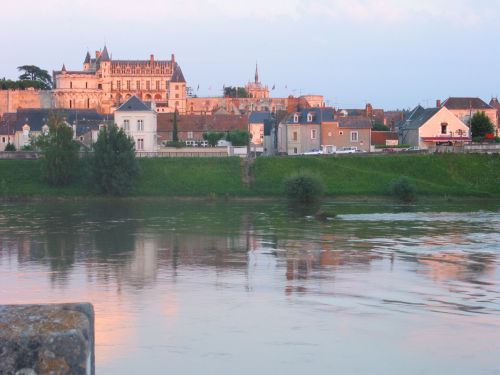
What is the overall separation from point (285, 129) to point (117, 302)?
6115cm

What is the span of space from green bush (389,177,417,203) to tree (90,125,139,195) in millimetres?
18592

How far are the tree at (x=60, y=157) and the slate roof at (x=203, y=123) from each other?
25.0 m

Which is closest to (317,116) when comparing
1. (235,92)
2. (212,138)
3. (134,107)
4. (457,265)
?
(212,138)

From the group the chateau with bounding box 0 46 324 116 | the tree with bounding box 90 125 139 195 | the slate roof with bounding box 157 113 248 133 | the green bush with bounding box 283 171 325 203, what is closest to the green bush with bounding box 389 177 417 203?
the green bush with bounding box 283 171 325 203

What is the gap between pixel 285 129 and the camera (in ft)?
269

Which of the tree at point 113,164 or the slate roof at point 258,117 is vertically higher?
the slate roof at point 258,117

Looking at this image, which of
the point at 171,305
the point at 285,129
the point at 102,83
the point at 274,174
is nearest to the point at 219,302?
the point at 171,305

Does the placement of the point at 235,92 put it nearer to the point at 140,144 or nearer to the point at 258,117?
the point at 258,117

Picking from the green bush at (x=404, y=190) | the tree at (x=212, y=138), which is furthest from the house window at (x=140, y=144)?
the green bush at (x=404, y=190)

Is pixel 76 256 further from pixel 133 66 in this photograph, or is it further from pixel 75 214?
pixel 133 66

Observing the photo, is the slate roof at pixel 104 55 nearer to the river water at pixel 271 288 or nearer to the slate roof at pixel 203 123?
the slate roof at pixel 203 123

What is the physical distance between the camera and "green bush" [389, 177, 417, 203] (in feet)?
189

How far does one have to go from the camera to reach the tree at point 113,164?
6103cm

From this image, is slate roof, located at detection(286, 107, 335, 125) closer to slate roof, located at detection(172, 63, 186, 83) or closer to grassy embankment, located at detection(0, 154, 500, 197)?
grassy embankment, located at detection(0, 154, 500, 197)
